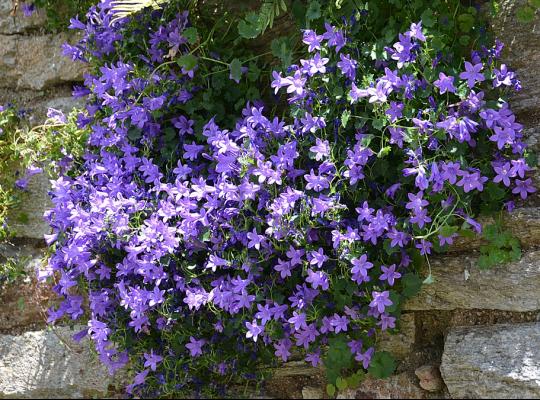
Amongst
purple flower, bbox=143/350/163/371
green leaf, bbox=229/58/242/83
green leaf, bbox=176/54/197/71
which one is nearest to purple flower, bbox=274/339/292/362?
purple flower, bbox=143/350/163/371

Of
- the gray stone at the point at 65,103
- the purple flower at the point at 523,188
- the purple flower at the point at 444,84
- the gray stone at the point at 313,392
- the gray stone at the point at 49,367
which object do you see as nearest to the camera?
the purple flower at the point at 444,84

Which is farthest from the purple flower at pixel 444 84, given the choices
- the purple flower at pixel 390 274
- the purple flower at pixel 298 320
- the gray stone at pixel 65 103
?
the gray stone at pixel 65 103

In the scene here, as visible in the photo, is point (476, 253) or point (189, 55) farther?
point (189, 55)

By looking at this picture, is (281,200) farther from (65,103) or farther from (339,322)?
(65,103)

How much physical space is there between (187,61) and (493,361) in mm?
1983

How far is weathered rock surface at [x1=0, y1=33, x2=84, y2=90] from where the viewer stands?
4.27 meters

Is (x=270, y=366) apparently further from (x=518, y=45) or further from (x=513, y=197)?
(x=518, y=45)

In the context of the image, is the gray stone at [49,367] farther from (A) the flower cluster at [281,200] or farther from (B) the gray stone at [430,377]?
(B) the gray stone at [430,377]

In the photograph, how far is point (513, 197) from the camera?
321cm

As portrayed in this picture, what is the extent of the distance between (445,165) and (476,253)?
56cm

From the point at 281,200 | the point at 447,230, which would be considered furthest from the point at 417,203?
the point at 281,200

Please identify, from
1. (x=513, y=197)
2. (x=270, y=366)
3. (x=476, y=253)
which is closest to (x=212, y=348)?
(x=270, y=366)

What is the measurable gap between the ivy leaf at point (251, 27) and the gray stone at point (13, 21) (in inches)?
58.5

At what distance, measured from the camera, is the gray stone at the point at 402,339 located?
3564 millimetres
